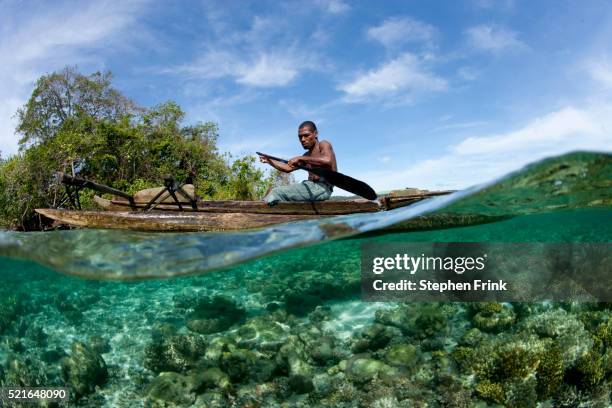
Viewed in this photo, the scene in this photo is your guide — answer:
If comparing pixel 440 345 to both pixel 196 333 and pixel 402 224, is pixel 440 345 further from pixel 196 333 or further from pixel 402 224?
pixel 196 333

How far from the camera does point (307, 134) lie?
8812 millimetres

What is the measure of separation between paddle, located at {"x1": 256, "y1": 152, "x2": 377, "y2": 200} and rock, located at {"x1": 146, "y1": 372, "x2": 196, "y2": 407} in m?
4.36

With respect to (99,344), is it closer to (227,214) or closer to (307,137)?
(227,214)

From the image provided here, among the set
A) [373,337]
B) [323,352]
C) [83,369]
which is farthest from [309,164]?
[83,369]

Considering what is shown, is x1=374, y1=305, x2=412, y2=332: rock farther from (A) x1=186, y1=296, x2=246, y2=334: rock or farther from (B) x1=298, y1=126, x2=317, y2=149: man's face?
(B) x1=298, y1=126, x2=317, y2=149: man's face

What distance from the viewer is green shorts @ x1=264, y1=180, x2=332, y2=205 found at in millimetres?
9039

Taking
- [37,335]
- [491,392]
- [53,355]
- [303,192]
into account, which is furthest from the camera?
[303,192]

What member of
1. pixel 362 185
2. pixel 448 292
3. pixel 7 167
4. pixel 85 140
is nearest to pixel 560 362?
pixel 448 292

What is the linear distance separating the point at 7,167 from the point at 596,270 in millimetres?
24817

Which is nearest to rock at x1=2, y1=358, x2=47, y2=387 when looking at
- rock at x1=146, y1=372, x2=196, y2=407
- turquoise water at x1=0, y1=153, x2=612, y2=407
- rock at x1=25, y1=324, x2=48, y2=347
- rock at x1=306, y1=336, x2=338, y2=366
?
turquoise water at x1=0, y1=153, x2=612, y2=407

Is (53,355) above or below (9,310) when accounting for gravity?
below

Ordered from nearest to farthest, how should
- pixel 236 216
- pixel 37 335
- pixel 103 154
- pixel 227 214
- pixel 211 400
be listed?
pixel 211 400 → pixel 37 335 → pixel 236 216 → pixel 227 214 → pixel 103 154

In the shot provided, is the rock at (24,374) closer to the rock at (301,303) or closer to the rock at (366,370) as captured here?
the rock at (301,303)

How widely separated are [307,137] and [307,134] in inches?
2.3
